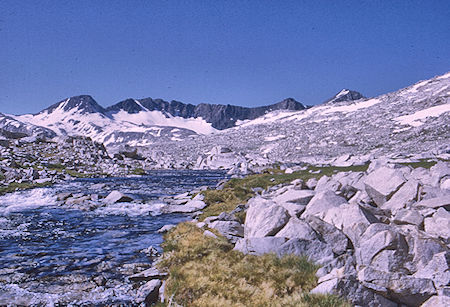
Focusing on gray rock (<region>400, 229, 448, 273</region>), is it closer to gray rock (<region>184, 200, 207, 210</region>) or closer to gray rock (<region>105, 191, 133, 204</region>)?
gray rock (<region>184, 200, 207, 210</region>)

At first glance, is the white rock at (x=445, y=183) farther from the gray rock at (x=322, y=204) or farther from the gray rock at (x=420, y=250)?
the gray rock at (x=420, y=250)

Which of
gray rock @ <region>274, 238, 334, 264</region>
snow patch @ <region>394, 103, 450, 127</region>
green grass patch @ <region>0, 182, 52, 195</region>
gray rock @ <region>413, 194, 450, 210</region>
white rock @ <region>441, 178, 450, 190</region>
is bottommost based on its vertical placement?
gray rock @ <region>274, 238, 334, 264</region>

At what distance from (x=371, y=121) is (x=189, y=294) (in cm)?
18879

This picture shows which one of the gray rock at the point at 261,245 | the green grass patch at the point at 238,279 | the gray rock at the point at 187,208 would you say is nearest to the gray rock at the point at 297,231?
the gray rock at the point at 261,245

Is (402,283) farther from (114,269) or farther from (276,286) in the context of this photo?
(114,269)

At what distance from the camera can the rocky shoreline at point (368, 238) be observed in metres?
6.71

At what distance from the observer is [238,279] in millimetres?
8617

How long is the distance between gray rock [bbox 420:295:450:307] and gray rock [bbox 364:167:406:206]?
8000 millimetres

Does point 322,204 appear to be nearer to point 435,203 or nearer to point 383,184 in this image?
point 383,184

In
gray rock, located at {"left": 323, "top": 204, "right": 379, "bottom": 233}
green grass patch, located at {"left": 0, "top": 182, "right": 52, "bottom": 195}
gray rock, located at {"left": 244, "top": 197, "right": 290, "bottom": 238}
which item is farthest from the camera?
green grass patch, located at {"left": 0, "top": 182, "right": 52, "bottom": 195}

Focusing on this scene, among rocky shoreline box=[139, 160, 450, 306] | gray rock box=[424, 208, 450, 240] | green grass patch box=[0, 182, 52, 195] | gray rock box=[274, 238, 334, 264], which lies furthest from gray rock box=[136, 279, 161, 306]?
green grass patch box=[0, 182, 52, 195]

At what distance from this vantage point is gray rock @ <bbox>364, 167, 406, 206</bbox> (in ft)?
44.9

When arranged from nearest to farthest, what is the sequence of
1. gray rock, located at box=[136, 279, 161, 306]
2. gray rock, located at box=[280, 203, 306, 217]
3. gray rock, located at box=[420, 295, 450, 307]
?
gray rock, located at box=[420, 295, 450, 307], gray rock, located at box=[136, 279, 161, 306], gray rock, located at box=[280, 203, 306, 217]

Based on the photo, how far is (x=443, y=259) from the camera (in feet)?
22.8
